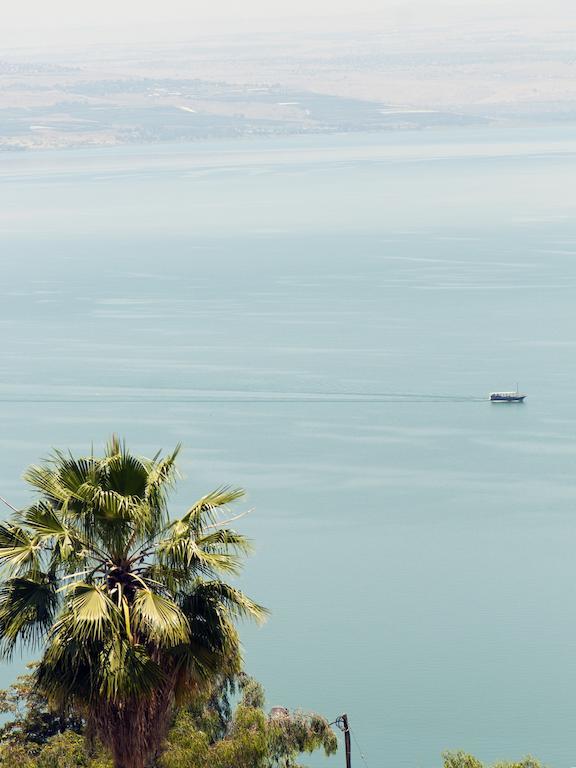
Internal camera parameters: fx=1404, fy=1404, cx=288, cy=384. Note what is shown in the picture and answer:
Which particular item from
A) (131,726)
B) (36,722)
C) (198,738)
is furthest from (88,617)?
(36,722)

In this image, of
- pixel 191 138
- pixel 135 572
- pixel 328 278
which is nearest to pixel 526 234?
pixel 328 278

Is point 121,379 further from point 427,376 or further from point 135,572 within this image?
point 135,572

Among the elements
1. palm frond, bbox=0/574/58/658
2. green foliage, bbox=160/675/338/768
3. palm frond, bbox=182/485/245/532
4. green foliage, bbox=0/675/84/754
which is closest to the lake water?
green foliage, bbox=160/675/338/768

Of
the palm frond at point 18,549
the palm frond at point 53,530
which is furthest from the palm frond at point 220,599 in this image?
the palm frond at point 18,549

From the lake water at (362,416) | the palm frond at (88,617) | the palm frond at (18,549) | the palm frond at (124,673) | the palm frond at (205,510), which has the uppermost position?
the lake water at (362,416)

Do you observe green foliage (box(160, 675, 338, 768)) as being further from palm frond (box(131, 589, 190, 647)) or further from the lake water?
the lake water

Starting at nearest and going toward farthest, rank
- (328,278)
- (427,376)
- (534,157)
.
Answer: (427,376), (328,278), (534,157)

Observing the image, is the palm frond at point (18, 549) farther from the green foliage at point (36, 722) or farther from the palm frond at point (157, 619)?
the green foliage at point (36, 722)
